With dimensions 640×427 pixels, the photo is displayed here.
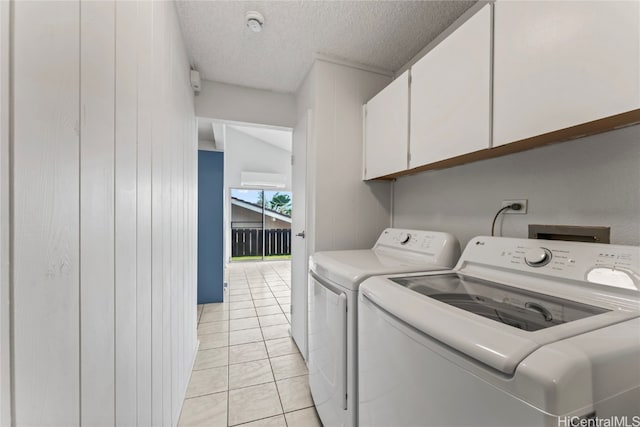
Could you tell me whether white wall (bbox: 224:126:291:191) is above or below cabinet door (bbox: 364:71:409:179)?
above

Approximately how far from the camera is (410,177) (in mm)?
1917

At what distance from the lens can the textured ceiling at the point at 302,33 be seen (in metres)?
1.47

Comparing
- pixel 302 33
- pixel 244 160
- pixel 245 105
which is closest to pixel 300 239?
pixel 245 105

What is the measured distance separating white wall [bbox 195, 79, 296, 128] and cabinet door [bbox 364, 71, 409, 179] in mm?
932

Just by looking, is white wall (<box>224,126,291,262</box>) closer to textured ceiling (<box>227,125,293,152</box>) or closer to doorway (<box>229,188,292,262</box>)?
textured ceiling (<box>227,125,293,152</box>)

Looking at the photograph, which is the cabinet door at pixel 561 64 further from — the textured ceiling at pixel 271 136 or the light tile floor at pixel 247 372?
the textured ceiling at pixel 271 136

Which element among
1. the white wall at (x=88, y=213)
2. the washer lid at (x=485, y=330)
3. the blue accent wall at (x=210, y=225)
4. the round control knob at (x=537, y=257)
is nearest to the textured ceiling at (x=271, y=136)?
the blue accent wall at (x=210, y=225)

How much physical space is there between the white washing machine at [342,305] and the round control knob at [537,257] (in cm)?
38

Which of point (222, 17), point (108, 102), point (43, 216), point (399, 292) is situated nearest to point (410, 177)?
point (399, 292)

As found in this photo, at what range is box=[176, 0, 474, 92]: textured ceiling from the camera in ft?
4.81

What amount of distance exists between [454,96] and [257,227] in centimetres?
623

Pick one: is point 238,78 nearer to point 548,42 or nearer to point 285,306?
point 548,42

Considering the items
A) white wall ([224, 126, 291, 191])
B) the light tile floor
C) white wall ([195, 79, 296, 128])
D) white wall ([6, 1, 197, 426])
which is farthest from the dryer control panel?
white wall ([224, 126, 291, 191])

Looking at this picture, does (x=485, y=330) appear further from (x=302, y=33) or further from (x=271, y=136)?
(x=271, y=136)
